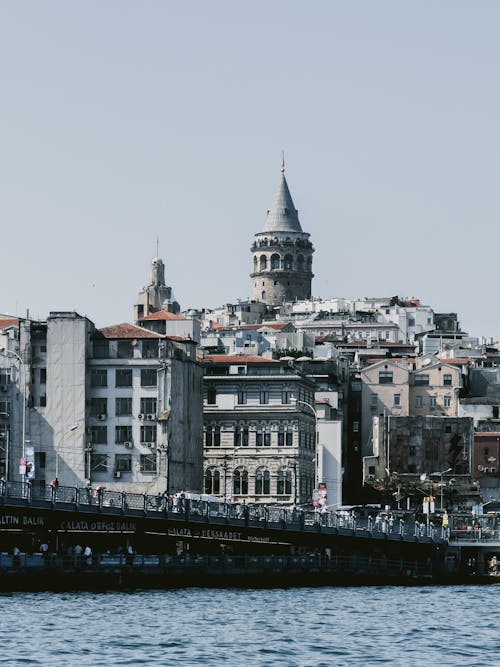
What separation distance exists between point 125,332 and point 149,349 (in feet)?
9.42

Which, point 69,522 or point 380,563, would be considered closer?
point 69,522

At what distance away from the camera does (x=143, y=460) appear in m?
153

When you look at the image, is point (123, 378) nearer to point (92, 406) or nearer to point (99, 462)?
point (92, 406)

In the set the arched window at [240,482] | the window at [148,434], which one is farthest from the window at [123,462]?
the arched window at [240,482]

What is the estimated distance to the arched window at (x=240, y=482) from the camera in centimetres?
16800

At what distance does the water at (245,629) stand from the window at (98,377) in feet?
154

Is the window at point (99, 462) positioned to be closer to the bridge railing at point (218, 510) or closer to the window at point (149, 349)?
the window at point (149, 349)

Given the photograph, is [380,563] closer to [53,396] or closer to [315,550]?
[315,550]

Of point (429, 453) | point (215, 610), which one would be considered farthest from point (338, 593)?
point (429, 453)

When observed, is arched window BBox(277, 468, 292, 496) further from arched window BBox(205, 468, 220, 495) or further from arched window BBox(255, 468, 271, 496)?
arched window BBox(205, 468, 220, 495)

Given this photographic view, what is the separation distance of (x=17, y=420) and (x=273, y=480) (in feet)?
79.6

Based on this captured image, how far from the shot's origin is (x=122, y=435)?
505 ft

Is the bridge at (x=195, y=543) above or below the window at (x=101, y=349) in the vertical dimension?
below

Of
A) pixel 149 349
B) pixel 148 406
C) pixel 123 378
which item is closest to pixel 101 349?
pixel 123 378
